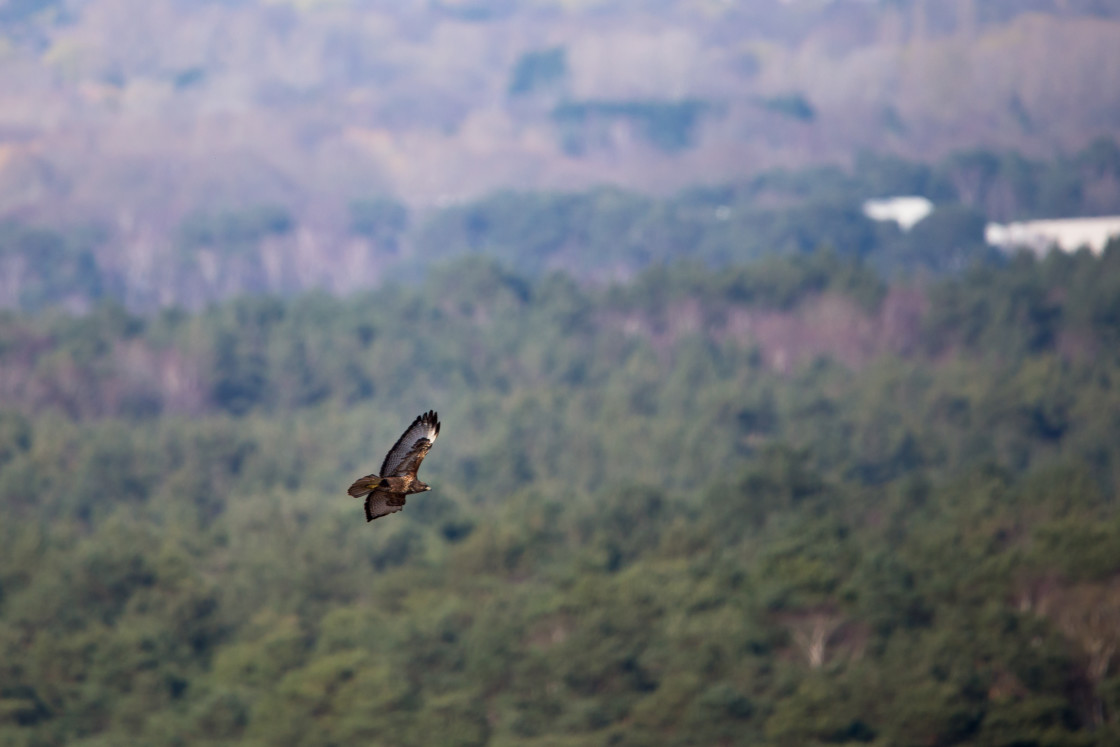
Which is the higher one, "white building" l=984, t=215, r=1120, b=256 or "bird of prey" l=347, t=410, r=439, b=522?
"white building" l=984, t=215, r=1120, b=256

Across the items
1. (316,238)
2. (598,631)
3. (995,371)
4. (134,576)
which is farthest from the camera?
(316,238)

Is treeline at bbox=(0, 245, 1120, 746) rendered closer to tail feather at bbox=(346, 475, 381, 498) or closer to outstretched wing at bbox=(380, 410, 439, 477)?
outstretched wing at bbox=(380, 410, 439, 477)

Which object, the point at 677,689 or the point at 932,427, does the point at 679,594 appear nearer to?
the point at 677,689

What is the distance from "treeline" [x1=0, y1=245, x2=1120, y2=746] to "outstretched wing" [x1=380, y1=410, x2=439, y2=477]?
3159cm

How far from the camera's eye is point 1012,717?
4322cm

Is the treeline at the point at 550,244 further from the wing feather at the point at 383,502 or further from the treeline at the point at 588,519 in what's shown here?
the wing feather at the point at 383,502

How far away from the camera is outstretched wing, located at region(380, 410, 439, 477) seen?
11.3m

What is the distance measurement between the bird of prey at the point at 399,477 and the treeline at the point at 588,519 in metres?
31.6

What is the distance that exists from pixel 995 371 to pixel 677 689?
207ft

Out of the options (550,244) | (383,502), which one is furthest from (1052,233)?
(383,502)

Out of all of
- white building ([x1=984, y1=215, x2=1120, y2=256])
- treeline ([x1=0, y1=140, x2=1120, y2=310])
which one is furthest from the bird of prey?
treeline ([x1=0, y1=140, x2=1120, y2=310])

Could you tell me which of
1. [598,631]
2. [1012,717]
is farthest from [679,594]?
[1012,717]

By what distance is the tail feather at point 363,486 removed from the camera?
34.9 ft

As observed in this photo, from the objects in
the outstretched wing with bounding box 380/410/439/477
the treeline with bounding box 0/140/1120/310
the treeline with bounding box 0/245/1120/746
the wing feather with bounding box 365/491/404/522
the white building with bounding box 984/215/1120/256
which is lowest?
the wing feather with bounding box 365/491/404/522
